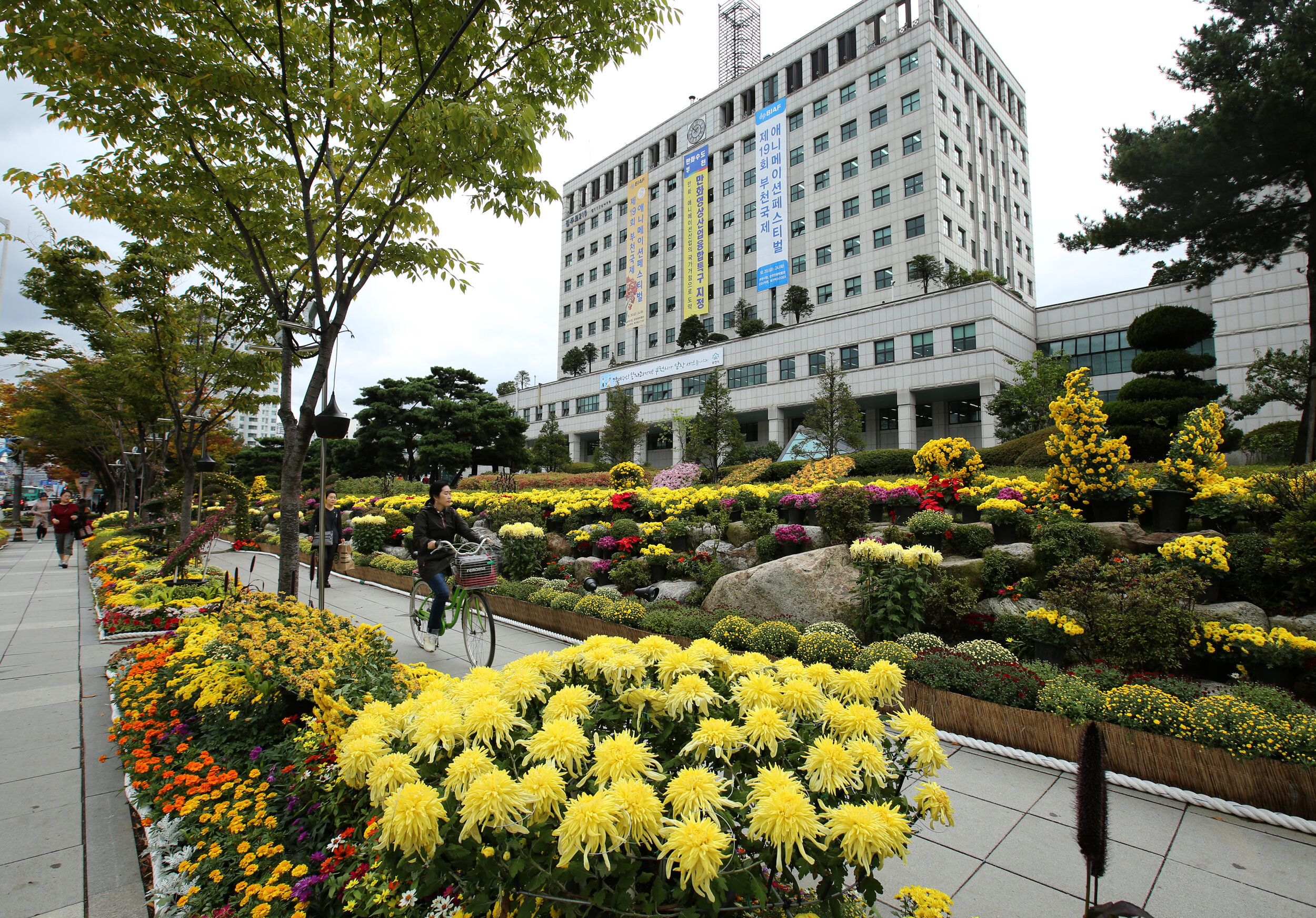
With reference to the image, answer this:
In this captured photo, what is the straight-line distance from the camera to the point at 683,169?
46812mm

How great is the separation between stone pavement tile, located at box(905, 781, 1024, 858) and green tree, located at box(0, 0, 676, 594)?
6.06m

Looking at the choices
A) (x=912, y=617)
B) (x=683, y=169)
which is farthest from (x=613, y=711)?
(x=683, y=169)

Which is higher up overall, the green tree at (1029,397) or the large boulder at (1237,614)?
the green tree at (1029,397)

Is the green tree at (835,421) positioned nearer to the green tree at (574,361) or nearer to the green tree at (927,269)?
the green tree at (927,269)

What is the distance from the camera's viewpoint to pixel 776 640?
5648mm

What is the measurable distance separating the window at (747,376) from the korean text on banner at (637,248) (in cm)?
1446

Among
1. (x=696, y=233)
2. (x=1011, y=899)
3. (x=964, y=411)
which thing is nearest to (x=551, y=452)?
(x=696, y=233)

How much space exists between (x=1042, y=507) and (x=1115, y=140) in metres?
10.4

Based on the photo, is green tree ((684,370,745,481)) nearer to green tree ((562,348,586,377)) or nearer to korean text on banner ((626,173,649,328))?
korean text on banner ((626,173,649,328))

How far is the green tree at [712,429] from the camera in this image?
25.4 metres

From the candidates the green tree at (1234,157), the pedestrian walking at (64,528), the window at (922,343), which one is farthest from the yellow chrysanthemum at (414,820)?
the window at (922,343)

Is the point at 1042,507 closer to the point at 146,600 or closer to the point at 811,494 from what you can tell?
the point at 811,494

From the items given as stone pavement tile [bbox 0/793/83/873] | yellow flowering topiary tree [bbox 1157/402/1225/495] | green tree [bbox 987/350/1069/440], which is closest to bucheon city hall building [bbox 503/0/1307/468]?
green tree [bbox 987/350/1069/440]

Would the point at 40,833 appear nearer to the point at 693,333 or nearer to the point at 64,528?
the point at 64,528
